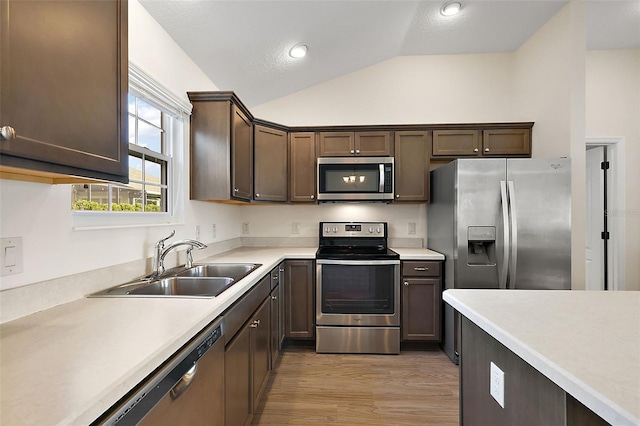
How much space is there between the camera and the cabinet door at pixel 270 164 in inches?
115

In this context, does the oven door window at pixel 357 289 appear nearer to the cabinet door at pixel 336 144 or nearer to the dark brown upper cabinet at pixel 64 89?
the cabinet door at pixel 336 144

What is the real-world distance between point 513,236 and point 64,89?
285 centimetres

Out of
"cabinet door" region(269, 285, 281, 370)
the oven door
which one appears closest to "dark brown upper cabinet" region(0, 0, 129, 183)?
"cabinet door" region(269, 285, 281, 370)

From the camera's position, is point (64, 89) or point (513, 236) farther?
point (513, 236)

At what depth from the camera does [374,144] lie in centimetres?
319

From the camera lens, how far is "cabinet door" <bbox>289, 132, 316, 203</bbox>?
3219 millimetres

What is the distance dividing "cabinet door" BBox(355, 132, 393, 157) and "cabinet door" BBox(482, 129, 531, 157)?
98 cm

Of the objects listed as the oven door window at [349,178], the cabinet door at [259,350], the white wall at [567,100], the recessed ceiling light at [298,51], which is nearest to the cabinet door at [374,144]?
the oven door window at [349,178]

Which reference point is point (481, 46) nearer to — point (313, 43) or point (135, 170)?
point (313, 43)

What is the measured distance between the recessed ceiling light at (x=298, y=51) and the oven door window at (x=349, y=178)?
1.04 m

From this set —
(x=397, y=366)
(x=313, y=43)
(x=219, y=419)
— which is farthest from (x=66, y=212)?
(x=397, y=366)

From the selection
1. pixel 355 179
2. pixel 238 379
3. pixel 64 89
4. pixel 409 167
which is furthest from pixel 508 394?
pixel 409 167

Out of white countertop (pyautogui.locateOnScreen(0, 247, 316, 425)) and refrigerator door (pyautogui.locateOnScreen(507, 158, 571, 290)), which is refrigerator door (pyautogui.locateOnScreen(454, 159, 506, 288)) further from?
white countertop (pyautogui.locateOnScreen(0, 247, 316, 425))

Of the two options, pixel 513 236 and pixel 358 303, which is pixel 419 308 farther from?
A: pixel 513 236
